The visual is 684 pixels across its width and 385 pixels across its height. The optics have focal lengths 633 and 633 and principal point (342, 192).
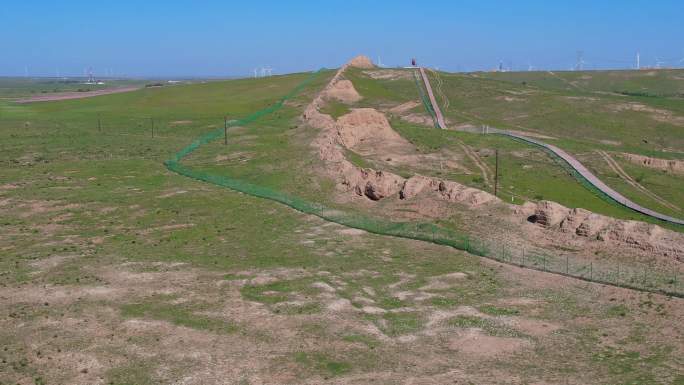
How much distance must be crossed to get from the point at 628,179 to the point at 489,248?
49159 millimetres

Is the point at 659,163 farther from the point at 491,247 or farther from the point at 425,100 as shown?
the point at 425,100

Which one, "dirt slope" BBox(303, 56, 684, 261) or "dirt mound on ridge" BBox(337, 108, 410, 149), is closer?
"dirt slope" BBox(303, 56, 684, 261)

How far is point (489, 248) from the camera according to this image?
46.3m

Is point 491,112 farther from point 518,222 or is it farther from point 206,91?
point 518,222

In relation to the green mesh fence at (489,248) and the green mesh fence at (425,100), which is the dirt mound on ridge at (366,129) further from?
the green mesh fence at (489,248)

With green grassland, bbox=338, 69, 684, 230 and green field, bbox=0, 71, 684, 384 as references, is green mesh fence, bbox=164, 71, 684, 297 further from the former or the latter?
green grassland, bbox=338, 69, 684, 230

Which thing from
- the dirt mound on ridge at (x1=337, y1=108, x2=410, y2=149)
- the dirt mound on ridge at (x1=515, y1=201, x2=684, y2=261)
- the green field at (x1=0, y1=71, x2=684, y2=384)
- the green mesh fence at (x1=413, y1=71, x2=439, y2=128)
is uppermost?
the green mesh fence at (x1=413, y1=71, x2=439, y2=128)

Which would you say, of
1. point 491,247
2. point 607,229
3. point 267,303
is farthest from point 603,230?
point 267,303

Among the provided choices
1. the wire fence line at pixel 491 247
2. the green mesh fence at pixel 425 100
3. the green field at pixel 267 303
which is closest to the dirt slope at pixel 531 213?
the wire fence line at pixel 491 247

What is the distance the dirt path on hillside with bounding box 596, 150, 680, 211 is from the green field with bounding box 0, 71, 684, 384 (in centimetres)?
1119

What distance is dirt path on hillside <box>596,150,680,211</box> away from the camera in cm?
7681

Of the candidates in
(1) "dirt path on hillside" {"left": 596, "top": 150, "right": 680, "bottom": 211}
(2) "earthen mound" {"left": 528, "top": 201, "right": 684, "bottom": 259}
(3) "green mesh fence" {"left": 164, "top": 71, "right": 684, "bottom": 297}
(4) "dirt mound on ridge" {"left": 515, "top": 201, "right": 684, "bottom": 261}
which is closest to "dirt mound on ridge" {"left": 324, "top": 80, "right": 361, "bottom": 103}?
(1) "dirt path on hillside" {"left": 596, "top": 150, "right": 680, "bottom": 211}

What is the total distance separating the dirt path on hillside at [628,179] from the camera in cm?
7681

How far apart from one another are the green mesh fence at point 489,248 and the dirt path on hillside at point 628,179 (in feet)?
128
